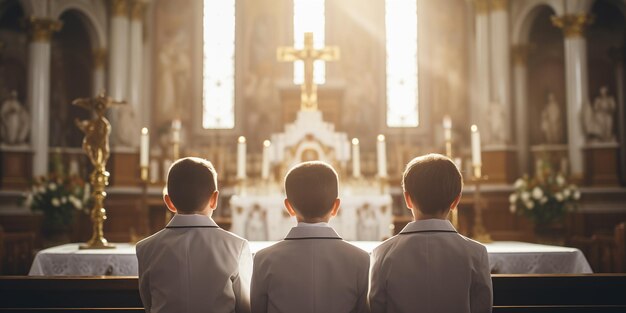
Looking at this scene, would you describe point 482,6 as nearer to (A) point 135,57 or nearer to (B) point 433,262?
(A) point 135,57

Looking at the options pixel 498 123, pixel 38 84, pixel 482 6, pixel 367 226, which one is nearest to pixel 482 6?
pixel 482 6

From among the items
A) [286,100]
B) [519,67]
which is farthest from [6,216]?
[519,67]

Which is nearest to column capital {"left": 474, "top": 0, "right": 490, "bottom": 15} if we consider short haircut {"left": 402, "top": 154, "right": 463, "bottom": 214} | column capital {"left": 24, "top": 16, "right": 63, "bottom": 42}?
column capital {"left": 24, "top": 16, "right": 63, "bottom": 42}

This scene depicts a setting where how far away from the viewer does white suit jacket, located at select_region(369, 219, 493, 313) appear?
8.14ft

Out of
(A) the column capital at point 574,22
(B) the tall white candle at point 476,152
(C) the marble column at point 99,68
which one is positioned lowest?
(B) the tall white candle at point 476,152

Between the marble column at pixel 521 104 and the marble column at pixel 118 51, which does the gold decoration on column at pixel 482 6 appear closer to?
the marble column at pixel 521 104

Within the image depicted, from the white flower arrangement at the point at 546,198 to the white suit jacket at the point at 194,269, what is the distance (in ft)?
23.9

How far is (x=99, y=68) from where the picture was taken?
1334 centimetres

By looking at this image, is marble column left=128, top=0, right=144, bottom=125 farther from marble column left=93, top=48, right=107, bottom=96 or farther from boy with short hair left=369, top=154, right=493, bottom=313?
boy with short hair left=369, top=154, right=493, bottom=313

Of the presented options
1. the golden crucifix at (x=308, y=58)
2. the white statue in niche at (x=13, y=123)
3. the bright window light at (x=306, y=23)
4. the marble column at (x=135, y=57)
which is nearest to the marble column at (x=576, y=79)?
the bright window light at (x=306, y=23)

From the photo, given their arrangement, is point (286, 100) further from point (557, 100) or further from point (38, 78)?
point (557, 100)

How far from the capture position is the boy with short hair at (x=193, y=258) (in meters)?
2.60

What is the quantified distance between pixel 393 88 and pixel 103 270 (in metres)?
10.1

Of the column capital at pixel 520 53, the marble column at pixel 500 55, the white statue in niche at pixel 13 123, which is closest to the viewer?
the white statue in niche at pixel 13 123
